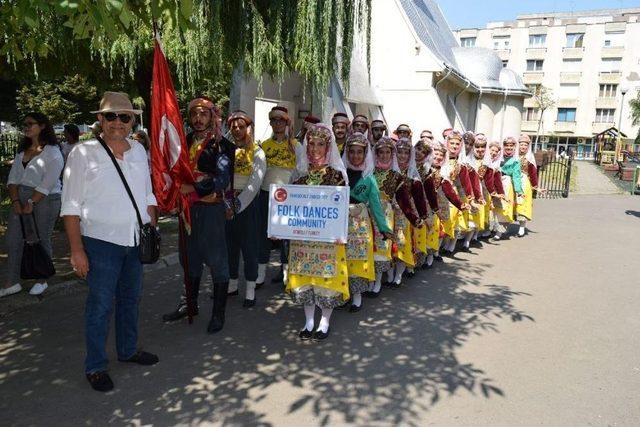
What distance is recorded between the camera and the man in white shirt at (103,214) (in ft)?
11.5

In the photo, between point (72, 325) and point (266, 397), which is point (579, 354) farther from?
point (72, 325)

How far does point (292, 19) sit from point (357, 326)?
13.9 ft

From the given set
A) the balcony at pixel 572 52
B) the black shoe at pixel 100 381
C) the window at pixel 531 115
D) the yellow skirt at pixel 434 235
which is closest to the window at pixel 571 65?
the balcony at pixel 572 52

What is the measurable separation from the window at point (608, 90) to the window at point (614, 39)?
4585 mm

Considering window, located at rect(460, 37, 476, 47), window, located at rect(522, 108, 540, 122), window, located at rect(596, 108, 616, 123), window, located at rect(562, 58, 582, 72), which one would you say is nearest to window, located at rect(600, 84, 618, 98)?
window, located at rect(596, 108, 616, 123)

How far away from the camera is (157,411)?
345cm

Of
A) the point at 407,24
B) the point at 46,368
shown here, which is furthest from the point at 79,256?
the point at 407,24

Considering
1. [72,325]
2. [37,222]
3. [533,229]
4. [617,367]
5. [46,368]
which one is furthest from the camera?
[533,229]

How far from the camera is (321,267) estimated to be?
4.71 m

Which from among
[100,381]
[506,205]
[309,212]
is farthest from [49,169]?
[506,205]

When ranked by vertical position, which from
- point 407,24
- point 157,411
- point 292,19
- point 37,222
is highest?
point 407,24

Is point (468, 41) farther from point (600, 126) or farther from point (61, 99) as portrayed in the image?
point (61, 99)

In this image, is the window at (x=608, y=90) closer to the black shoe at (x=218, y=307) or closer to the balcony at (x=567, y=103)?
the balcony at (x=567, y=103)

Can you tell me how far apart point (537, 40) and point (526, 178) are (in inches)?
2267
